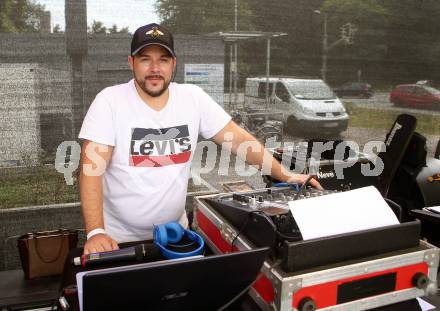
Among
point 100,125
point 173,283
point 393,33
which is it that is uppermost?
point 393,33

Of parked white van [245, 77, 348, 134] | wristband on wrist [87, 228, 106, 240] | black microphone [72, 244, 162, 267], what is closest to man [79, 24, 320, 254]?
wristband on wrist [87, 228, 106, 240]

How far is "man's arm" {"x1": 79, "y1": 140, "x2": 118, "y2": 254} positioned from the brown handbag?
0.98 meters

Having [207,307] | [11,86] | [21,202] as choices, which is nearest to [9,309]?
[21,202]

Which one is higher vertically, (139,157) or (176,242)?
(139,157)

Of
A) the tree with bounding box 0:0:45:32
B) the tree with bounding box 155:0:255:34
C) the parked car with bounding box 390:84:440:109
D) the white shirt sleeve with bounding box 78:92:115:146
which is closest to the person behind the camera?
the white shirt sleeve with bounding box 78:92:115:146

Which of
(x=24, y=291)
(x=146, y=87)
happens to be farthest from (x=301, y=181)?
(x=24, y=291)

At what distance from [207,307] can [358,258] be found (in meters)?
0.41

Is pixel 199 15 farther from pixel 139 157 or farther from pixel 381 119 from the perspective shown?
pixel 381 119

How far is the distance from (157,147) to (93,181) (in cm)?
28

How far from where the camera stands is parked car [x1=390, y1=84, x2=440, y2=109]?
3256 millimetres

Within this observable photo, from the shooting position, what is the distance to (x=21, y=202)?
251cm

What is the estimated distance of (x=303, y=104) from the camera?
2.99 m

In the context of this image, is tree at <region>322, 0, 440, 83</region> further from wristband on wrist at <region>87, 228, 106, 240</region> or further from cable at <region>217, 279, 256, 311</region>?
cable at <region>217, 279, 256, 311</region>

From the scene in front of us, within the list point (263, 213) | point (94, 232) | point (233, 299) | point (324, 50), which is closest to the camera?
point (233, 299)
